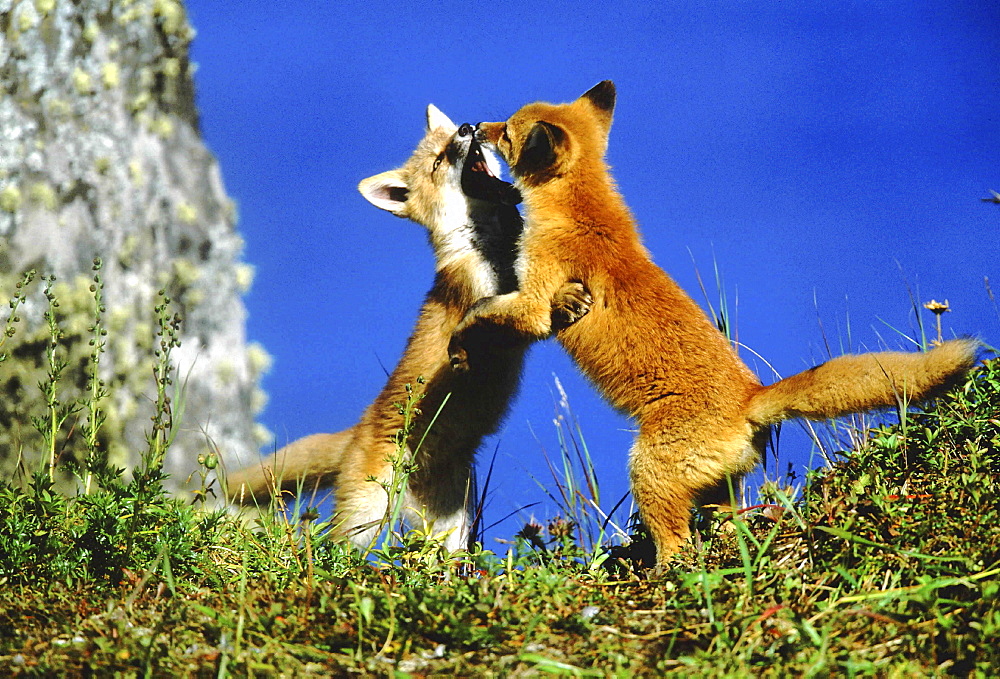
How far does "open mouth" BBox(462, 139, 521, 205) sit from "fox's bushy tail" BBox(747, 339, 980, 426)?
227 cm

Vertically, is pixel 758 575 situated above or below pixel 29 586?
below

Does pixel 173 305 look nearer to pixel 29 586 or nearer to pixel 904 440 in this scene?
pixel 29 586

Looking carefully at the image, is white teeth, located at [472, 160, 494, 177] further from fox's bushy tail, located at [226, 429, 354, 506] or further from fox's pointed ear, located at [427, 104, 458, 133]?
fox's bushy tail, located at [226, 429, 354, 506]

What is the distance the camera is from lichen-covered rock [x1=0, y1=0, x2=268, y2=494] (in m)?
6.10

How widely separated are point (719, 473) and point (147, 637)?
2.25 metres

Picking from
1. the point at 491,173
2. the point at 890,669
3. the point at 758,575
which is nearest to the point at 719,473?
the point at 758,575

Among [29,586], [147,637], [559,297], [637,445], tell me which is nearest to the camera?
[147,637]

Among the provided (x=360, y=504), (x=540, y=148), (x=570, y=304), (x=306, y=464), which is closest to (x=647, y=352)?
(x=570, y=304)

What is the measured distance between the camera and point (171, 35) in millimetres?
6926

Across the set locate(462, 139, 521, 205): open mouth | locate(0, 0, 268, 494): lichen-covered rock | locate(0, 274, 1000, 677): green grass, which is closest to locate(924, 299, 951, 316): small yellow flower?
locate(0, 274, 1000, 677): green grass

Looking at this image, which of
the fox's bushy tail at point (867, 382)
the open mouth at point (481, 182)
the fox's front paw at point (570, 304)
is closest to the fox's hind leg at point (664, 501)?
the fox's bushy tail at point (867, 382)

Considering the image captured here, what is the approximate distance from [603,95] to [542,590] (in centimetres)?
334

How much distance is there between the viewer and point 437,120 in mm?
5742

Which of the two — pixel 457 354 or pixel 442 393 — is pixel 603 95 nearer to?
pixel 457 354
